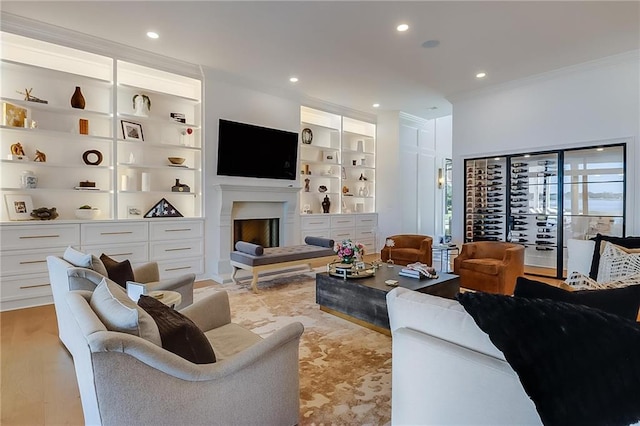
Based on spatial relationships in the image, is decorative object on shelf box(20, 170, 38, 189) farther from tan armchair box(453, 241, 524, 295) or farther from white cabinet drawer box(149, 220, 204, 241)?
tan armchair box(453, 241, 524, 295)

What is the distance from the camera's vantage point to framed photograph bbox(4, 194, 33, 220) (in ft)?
12.9

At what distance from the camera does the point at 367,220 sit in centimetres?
758

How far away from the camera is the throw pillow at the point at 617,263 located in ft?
9.91

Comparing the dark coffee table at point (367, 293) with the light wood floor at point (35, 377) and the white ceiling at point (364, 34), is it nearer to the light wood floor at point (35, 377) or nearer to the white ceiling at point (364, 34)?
the light wood floor at point (35, 377)

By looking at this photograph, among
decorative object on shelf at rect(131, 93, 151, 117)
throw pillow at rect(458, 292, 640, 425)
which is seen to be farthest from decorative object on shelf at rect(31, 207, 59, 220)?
throw pillow at rect(458, 292, 640, 425)

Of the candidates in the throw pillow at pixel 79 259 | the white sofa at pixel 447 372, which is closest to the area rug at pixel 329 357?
the white sofa at pixel 447 372

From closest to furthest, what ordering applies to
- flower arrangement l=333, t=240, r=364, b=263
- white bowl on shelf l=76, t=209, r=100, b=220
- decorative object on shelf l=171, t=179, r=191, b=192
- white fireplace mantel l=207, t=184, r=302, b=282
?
flower arrangement l=333, t=240, r=364, b=263, white bowl on shelf l=76, t=209, r=100, b=220, decorative object on shelf l=171, t=179, r=191, b=192, white fireplace mantel l=207, t=184, r=302, b=282

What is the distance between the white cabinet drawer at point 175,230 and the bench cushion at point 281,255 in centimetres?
78

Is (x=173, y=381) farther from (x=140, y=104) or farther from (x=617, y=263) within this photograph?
(x=140, y=104)

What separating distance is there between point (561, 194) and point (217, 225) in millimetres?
5354

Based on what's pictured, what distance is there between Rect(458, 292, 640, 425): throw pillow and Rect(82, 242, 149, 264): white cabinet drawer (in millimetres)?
4488

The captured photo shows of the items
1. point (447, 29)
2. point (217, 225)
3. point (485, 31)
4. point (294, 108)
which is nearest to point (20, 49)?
point (217, 225)

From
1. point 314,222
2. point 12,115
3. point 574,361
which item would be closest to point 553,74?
point 314,222

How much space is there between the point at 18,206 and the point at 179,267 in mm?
1957
